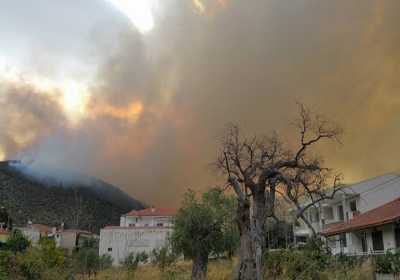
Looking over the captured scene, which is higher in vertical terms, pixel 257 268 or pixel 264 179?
pixel 264 179

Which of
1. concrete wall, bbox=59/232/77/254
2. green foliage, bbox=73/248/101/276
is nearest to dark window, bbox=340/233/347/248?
green foliage, bbox=73/248/101/276

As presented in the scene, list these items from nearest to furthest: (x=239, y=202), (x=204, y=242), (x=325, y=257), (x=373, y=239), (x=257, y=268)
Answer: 1. (x=257, y=268)
2. (x=239, y=202)
3. (x=325, y=257)
4. (x=204, y=242)
5. (x=373, y=239)

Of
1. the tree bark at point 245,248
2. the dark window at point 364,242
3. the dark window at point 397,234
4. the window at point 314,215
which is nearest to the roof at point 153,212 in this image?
the window at point 314,215

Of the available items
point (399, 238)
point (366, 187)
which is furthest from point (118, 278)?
point (366, 187)

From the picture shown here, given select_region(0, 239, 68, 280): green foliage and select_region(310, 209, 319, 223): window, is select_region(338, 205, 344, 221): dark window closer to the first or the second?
select_region(310, 209, 319, 223): window

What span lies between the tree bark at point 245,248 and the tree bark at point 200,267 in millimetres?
8175

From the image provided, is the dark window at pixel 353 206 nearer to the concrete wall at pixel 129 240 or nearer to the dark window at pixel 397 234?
the dark window at pixel 397 234

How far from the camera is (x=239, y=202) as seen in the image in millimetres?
18438

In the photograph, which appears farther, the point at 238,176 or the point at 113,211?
the point at 113,211

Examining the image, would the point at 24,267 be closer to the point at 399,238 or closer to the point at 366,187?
the point at 399,238

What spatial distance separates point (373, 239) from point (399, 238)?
4.95 m

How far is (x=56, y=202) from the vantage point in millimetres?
96250

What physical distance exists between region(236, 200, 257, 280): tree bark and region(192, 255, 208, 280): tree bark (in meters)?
8.17

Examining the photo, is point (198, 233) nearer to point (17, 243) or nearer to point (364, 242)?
point (364, 242)
